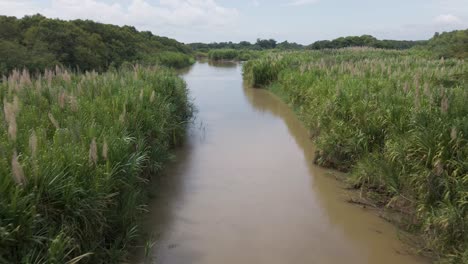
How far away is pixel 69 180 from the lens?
128 inches

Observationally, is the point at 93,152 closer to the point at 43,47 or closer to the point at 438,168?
the point at 438,168

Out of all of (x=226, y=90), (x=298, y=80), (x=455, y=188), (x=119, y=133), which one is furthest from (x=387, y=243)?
(x=226, y=90)

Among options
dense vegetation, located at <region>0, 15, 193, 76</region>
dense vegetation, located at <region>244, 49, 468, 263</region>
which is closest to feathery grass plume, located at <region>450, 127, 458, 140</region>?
dense vegetation, located at <region>244, 49, 468, 263</region>

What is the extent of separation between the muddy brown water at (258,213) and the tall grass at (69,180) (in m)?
0.56

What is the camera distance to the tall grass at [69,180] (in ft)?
9.22

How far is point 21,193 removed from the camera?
2906 millimetres

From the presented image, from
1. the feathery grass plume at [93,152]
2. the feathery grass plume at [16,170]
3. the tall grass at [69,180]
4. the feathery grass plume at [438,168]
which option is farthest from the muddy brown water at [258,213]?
the feathery grass plume at [16,170]

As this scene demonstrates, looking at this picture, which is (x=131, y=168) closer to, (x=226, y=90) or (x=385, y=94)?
(x=385, y=94)

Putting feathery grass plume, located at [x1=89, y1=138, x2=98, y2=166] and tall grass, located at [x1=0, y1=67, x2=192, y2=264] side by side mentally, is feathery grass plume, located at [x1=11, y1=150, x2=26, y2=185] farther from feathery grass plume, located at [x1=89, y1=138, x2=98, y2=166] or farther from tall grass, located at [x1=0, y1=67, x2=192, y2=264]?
feathery grass plume, located at [x1=89, y1=138, x2=98, y2=166]

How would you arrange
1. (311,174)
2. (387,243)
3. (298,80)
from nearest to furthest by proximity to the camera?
(387,243) < (311,174) < (298,80)

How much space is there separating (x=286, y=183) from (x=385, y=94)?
2172mm

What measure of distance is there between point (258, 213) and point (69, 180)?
2.71 m

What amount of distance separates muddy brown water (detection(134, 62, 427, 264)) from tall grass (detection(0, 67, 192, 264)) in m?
0.56

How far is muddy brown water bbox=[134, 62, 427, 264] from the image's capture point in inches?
172
